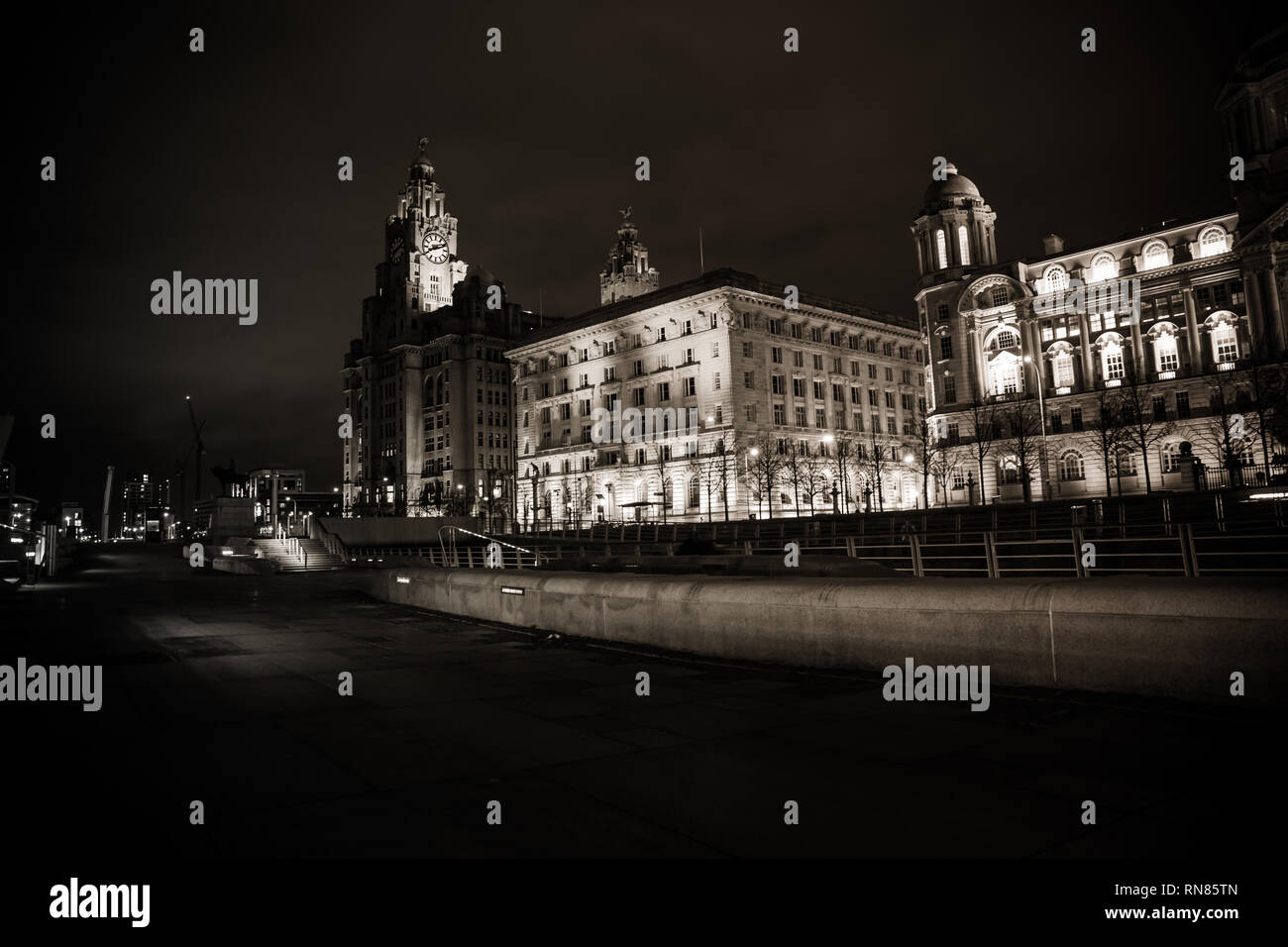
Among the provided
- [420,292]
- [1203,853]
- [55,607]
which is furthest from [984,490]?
[420,292]

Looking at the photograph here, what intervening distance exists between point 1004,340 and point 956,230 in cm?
1423

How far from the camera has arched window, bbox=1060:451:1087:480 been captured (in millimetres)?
75000

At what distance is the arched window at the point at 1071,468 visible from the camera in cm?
7500

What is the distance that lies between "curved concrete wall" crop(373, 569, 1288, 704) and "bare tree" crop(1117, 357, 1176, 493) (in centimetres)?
6476

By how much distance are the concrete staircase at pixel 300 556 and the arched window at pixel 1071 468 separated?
64.0 meters

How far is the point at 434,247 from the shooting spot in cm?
16250

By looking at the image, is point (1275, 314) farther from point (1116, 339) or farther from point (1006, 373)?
point (1006, 373)

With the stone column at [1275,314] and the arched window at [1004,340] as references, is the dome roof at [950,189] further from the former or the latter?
the stone column at [1275,314]

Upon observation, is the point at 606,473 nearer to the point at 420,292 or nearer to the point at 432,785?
the point at 420,292

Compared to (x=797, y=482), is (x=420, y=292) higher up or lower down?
higher up

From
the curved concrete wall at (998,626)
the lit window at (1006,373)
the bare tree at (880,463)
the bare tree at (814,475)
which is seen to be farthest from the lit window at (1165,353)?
the curved concrete wall at (998,626)

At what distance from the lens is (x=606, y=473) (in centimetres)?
9931

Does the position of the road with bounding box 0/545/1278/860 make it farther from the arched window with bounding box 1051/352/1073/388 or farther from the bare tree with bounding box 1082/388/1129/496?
the arched window with bounding box 1051/352/1073/388
